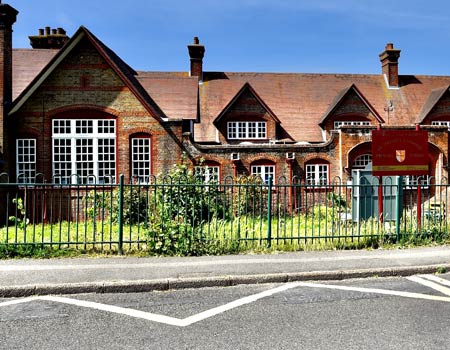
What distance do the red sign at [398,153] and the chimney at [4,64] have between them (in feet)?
48.2

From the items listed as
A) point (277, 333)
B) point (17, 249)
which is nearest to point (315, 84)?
point (17, 249)

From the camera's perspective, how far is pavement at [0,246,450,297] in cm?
710

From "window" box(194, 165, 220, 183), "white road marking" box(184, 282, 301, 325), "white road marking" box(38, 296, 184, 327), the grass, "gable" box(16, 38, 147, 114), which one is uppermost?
"gable" box(16, 38, 147, 114)

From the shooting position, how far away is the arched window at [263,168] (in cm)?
2227

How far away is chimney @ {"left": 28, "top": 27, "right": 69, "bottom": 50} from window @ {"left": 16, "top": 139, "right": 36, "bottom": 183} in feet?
33.1

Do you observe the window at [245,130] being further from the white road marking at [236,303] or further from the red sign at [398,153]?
the white road marking at [236,303]

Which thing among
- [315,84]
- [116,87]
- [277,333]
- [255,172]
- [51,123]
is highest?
[315,84]

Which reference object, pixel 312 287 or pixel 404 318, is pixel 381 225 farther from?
pixel 404 318

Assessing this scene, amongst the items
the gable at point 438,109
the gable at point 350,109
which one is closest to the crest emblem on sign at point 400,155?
the gable at point 350,109

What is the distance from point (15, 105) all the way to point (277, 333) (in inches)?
696

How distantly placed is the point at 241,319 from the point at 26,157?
55.1 feet

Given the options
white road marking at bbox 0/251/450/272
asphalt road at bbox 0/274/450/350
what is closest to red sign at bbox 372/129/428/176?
white road marking at bbox 0/251/450/272

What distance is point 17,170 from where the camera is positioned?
64.1 feet

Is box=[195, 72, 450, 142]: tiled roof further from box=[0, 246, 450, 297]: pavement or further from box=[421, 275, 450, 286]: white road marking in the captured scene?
box=[421, 275, 450, 286]: white road marking
